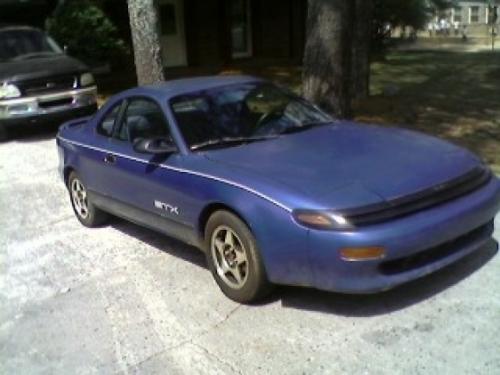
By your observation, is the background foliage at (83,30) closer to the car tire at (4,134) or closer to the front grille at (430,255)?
the car tire at (4,134)

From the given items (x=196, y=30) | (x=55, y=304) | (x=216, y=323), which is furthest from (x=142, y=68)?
(x=196, y=30)

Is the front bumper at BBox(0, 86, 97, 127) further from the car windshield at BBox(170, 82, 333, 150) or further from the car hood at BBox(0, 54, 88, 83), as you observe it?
the car windshield at BBox(170, 82, 333, 150)

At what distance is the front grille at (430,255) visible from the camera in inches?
154

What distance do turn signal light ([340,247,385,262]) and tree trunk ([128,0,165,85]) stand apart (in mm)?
7326

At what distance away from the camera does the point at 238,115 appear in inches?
205

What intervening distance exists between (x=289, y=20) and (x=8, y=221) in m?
15.2

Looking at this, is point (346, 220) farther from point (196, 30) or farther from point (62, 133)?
point (196, 30)

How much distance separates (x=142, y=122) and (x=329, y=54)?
3.48m

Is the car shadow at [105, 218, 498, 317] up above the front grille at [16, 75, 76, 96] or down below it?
below

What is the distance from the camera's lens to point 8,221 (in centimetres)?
698

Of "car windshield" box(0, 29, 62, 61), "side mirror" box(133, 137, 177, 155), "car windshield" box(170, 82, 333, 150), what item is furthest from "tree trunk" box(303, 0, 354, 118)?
"car windshield" box(0, 29, 62, 61)

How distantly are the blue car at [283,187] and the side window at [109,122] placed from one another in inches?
0.8

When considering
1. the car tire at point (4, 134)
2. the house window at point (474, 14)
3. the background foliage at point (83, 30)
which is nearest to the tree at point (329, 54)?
the car tire at point (4, 134)

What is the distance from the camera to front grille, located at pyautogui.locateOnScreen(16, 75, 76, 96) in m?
10.8
